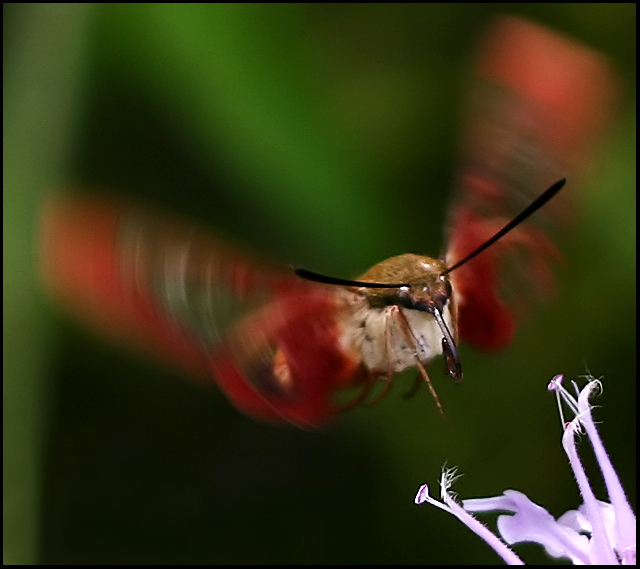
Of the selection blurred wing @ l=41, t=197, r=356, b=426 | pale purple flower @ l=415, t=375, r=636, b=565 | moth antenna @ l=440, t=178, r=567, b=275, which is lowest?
pale purple flower @ l=415, t=375, r=636, b=565

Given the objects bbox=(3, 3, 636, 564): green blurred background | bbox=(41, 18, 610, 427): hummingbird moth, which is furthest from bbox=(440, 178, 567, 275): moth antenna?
bbox=(3, 3, 636, 564): green blurred background

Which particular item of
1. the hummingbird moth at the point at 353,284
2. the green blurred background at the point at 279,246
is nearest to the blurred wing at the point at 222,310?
the hummingbird moth at the point at 353,284

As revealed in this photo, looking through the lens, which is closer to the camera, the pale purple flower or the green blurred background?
the pale purple flower

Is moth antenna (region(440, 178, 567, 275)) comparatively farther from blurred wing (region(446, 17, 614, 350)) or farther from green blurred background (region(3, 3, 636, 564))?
green blurred background (region(3, 3, 636, 564))

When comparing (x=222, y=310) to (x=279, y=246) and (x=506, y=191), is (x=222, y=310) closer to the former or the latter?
(x=506, y=191)

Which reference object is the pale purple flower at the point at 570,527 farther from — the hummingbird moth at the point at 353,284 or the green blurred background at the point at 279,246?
the green blurred background at the point at 279,246

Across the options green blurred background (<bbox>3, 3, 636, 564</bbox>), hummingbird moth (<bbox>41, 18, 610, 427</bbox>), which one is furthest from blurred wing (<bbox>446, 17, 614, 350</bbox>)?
green blurred background (<bbox>3, 3, 636, 564</bbox>)

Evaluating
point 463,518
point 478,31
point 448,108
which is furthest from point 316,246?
point 463,518

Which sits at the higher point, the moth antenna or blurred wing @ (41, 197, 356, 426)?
the moth antenna
